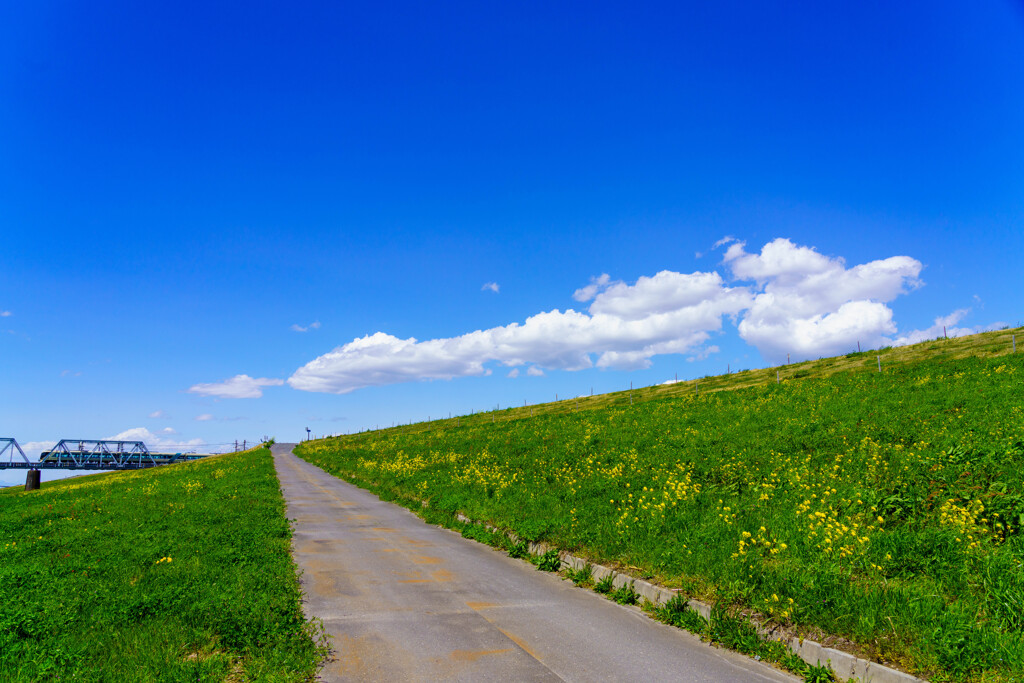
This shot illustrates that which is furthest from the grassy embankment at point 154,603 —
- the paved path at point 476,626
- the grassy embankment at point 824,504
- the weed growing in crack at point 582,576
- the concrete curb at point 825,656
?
the grassy embankment at point 824,504

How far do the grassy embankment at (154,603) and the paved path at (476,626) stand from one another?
0.64 meters

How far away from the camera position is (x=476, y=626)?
756 cm

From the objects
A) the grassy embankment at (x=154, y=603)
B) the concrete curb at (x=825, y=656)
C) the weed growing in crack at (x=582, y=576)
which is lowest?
the weed growing in crack at (x=582, y=576)

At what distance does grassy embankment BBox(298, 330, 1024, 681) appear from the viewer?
21.7 ft

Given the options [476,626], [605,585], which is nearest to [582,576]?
[605,585]

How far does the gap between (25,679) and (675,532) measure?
9.38 m

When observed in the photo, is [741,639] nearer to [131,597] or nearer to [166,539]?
[131,597]

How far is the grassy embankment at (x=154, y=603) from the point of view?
5.88 metres

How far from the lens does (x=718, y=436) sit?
64.1 feet

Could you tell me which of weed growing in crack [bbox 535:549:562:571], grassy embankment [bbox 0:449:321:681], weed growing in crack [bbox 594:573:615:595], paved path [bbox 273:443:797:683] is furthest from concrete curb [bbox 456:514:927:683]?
grassy embankment [bbox 0:449:321:681]

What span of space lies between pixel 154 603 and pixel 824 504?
37.6 feet

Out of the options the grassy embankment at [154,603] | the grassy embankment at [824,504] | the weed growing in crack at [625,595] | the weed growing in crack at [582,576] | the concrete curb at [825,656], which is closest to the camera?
the concrete curb at [825,656]

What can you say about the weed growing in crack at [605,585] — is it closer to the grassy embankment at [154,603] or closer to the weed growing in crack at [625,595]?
the weed growing in crack at [625,595]

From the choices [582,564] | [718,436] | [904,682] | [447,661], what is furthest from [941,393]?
[447,661]
